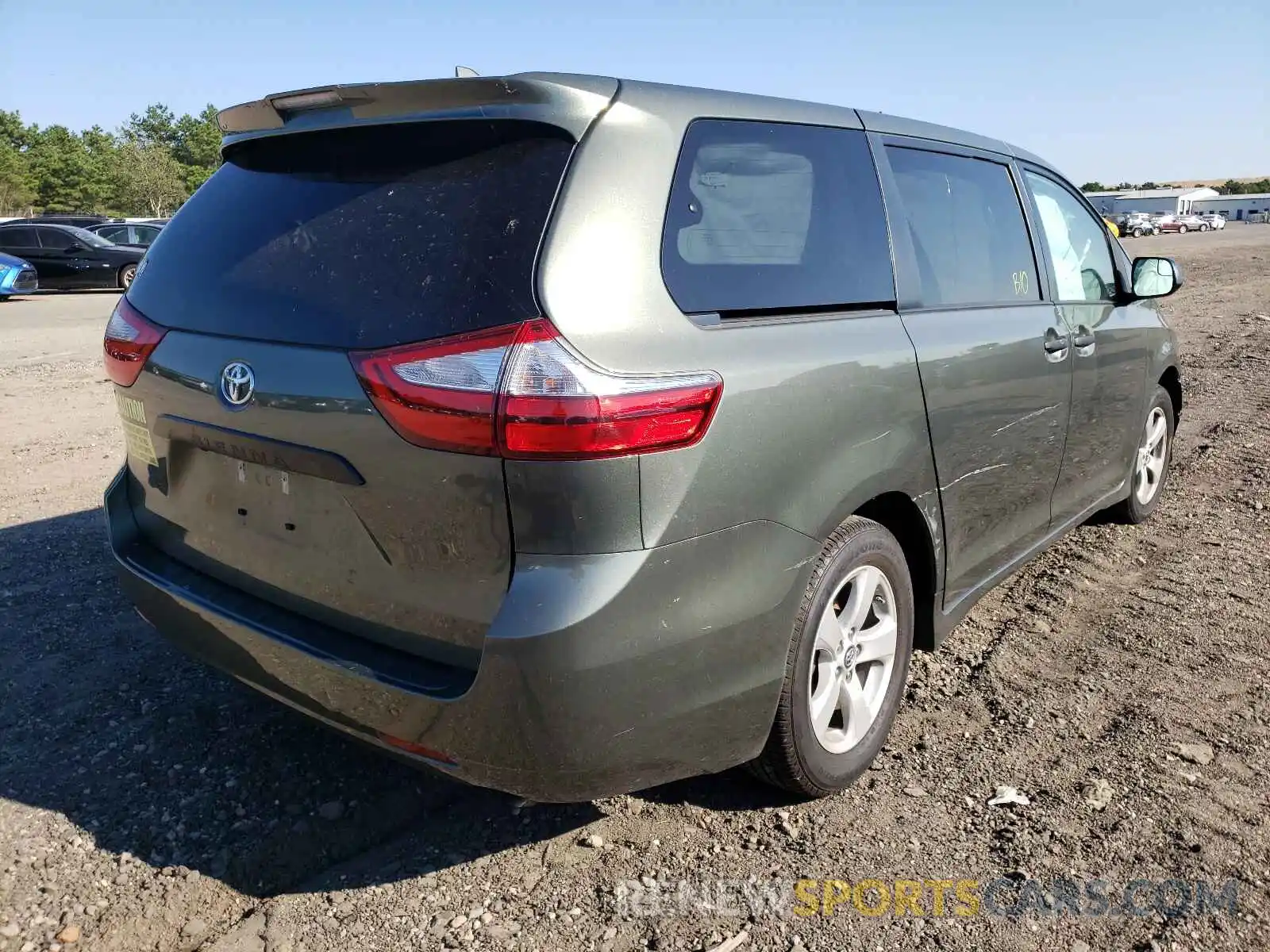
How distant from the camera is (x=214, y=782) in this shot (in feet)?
9.28

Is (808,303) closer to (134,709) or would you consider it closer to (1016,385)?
(1016,385)

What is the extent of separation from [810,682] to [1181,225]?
8322 cm

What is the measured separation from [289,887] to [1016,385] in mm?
2703

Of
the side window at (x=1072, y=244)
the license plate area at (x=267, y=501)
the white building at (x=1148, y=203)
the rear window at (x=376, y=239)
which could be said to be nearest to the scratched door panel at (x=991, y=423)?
the side window at (x=1072, y=244)

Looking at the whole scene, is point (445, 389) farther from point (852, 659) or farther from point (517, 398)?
point (852, 659)

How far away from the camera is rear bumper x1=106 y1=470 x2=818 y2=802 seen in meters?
2.00

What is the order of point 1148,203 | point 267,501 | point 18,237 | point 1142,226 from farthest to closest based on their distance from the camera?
point 1148,203
point 1142,226
point 18,237
point 267,501

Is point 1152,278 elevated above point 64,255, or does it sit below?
below

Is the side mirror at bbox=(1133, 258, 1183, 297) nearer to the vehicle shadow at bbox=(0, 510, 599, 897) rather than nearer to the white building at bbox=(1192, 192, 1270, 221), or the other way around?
the vehicle shadow at bbox=(0, 510, 599, 897)

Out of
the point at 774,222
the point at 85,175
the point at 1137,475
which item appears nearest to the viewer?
the point at 774,222

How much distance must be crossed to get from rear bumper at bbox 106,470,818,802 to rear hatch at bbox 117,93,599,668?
3.1 inches

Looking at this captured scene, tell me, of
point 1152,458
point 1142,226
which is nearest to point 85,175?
point 1142,226

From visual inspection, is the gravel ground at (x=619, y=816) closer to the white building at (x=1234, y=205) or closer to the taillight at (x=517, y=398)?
the taillight at (x=517, y=398)

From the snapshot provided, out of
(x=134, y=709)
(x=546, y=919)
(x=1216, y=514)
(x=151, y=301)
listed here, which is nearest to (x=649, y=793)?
(x=546, y=919)
